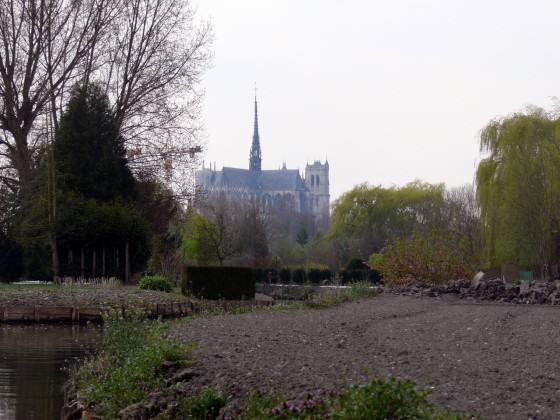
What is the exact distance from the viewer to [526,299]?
20.8 m

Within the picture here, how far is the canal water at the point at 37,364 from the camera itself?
425 inches

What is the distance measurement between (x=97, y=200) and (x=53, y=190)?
12.7ft

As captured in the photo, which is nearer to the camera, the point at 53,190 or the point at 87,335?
the point at 87,335

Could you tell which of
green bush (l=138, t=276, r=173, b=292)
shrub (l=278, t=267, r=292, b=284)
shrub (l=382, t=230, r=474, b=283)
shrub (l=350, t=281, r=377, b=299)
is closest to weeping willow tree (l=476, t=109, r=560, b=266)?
shrub (l=382, t=230, r=474, b=283)

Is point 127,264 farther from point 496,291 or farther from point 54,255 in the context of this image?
point 496,291

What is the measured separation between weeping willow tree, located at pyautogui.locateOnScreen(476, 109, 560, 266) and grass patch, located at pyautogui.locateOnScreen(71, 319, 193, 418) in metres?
21.1

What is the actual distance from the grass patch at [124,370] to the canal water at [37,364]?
1.36 feet

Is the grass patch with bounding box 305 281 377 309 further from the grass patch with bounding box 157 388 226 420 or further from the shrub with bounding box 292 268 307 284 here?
the shrub with bounding box 292 268 307 284

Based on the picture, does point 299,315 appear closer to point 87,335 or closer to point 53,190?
point 87,335

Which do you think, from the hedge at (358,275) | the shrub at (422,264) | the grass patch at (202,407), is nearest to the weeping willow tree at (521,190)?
the shrub at (422,264)

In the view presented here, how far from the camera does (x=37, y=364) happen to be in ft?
47.9

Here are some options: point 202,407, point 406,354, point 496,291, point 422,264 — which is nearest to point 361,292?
point 422,264

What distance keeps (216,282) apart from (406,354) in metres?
19.9

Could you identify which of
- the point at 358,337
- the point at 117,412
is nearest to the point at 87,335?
the point at 358,337
